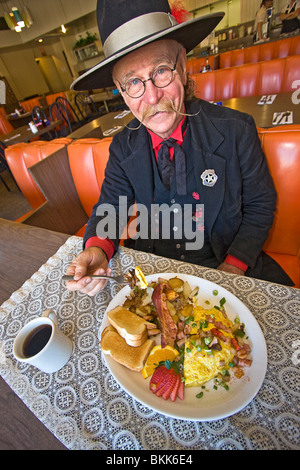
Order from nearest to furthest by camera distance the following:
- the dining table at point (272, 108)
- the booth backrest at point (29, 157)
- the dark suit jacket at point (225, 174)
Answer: the dark suit jacket at point (225, 174) < the dining table at point (272, 108) < the booth backrest at point (29, 157)

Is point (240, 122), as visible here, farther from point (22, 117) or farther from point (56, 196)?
point (22, 117)

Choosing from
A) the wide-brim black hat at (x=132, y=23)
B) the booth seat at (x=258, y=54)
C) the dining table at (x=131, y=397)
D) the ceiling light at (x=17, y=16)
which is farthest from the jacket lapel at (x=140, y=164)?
the ceiling light at (x=17, y=16)

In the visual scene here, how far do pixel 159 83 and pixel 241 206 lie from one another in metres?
0.70

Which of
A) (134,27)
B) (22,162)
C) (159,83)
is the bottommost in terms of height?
(22,162)

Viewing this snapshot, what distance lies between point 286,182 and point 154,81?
0.82 m

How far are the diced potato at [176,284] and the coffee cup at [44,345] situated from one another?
15.4 inches

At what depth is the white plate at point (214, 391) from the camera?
0.54m

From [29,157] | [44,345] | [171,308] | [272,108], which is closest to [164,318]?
[171,308]

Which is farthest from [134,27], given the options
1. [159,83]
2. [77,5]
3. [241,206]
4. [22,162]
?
Answer: [77,5]

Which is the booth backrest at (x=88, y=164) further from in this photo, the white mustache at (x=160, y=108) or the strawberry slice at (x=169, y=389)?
the strawberry slice at (x=169, y=389)

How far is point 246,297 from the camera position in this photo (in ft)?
2.56

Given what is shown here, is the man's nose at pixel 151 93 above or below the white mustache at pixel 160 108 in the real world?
above

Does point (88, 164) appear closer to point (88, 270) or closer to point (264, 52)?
point (88, 270)

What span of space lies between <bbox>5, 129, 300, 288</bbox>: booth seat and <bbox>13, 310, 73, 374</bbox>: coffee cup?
977 mm
